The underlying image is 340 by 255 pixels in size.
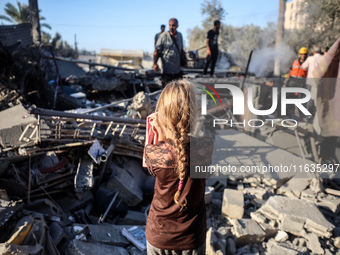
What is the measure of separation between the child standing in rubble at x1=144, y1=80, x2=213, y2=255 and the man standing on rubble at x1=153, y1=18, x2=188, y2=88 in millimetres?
4556

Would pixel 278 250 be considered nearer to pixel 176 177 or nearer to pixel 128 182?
pixel 176 177

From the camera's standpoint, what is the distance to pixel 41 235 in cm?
268

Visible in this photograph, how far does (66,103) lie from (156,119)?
7.33 meters

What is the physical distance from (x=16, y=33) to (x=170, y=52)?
8.71 metres

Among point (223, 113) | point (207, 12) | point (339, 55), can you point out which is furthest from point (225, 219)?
point (207, 12)

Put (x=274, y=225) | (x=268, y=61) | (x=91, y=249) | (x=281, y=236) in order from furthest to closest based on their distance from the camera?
(x=268, y=61), (x=274, y=225), (x=281, y=236), (x=91, y=249)

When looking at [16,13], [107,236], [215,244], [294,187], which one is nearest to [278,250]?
[215,244]

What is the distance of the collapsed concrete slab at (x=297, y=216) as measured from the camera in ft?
10.6

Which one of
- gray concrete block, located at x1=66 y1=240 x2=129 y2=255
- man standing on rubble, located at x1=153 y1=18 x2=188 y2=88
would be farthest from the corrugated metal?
gray concrete block, located at x1=66 y1=240 x2=129 y2=255

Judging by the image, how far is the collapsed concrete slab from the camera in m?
3.22

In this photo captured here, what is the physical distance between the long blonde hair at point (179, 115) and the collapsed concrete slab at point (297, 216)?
2.35 metres

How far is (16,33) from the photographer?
36.7ft

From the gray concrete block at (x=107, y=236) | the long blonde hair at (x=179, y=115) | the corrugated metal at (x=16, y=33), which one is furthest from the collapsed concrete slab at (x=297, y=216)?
the corrugated metal at (x=16, y=33)

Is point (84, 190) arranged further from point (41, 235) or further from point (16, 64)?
point (16, 64)
